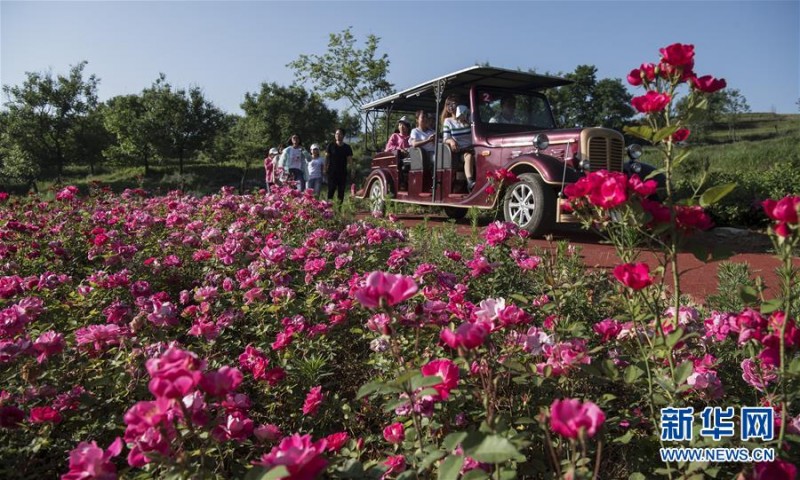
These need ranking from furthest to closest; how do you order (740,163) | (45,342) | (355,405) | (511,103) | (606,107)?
(606,107) < (740,163) < (511,103) < (355,405) < (45,342)

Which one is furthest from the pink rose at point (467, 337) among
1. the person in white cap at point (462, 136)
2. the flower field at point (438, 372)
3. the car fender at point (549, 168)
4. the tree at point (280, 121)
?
the tree at point (280, 121)

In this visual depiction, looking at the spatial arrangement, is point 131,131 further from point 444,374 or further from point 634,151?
point 444,374

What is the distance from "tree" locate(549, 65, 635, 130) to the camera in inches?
1736

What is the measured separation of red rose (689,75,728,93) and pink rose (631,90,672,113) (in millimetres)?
88

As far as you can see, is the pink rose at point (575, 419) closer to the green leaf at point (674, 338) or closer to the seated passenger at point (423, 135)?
the green leaf at point (674, 338)

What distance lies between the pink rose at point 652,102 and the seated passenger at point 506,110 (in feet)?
19.5

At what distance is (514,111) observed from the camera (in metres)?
7.22

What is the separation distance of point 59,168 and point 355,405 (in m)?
33.6

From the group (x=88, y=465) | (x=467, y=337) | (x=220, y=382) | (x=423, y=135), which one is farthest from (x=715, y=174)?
(x=88, y=465)

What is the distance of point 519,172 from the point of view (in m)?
6.19

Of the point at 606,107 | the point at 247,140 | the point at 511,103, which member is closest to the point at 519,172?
the point at 511,103

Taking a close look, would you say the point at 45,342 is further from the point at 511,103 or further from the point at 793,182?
the point at 793,182

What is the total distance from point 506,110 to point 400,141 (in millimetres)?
2215

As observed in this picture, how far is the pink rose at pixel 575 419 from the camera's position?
0.81 meters
